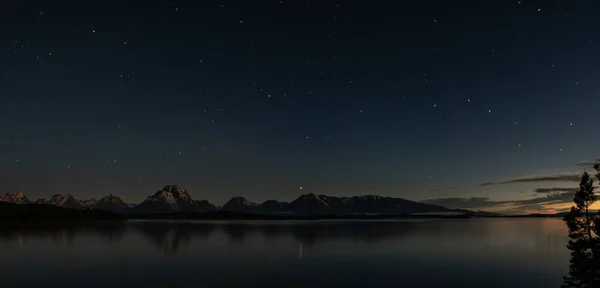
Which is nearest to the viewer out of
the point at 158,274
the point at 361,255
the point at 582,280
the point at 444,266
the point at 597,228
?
the point at 597,228

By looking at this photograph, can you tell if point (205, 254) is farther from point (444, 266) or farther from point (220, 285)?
point (444, 266)

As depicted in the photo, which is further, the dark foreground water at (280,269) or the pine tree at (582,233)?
the dark foreground water at (280,269)

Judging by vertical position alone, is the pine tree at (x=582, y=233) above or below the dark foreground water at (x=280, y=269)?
above

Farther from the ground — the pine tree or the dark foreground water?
the pine tree

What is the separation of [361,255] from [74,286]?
40688 mm

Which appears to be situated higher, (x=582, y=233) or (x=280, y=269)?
(x=582, y=233)

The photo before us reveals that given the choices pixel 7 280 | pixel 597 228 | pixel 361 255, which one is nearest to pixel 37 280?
pixel 7 280

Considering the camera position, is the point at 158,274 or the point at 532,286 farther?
the point at 158,274

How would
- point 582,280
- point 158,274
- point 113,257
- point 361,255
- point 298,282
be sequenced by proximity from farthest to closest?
point 361,255
point 113,257
point 158,274
point 298,282
point 582,280

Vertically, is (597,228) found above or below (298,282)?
above

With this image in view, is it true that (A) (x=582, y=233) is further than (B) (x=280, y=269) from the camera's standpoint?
No

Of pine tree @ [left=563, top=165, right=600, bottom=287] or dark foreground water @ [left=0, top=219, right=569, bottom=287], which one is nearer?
pine tree @ [left=563, top=165, right=600, bottom=287]

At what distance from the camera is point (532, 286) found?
38719mm

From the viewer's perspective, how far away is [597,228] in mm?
34062
